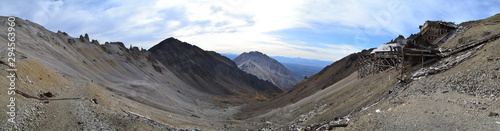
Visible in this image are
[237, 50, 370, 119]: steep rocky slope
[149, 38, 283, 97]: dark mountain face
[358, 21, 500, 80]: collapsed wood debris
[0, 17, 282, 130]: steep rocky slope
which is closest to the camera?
[0, 17, 282, 130]: steep rocky slope

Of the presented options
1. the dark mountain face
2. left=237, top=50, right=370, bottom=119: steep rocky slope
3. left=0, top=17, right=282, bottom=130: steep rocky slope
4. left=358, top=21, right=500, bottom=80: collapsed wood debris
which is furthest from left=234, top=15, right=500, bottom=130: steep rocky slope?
the dark mountain face

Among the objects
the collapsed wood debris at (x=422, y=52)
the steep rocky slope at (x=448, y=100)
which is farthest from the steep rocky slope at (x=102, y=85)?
the collapsed wood debris at (x=422, y=52)

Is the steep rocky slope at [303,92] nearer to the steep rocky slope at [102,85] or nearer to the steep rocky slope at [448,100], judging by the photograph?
the steep rocky slope at [102,85]

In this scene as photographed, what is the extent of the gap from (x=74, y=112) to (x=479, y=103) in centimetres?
1692

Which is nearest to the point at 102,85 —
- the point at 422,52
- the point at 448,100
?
the point at 422,52

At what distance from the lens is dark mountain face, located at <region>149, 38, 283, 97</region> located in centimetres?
7956

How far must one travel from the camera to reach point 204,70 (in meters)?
92.2

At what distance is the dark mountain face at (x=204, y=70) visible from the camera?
261ft

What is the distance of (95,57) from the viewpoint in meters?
46.2

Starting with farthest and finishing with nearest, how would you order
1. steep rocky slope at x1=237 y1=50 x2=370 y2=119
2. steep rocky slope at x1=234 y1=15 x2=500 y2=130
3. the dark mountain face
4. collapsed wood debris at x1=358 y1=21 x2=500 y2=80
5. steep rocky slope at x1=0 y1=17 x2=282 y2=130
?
the dark mountain face, steep rocky slope at x1=237 y1=50 x2=370 y2=119, collapsed wood debris at x1=358 y1=21 x2=500 y2=80, steep rocky slope at x1=0 y1=17 x2=282 y2=130, steep rocky slope at x1=234 y1=15 x2=500 y2=130

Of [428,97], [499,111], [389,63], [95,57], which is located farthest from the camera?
[95,57]

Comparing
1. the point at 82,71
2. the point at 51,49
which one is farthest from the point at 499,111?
the point at 51,49

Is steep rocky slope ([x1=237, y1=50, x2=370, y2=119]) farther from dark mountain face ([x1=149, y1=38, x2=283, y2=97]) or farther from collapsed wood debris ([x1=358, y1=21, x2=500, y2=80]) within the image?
dark mountain face ([x1=149, y1=38, x2=283, y2=97])

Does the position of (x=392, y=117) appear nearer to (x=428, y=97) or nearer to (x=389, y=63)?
(x=428, y=97)
